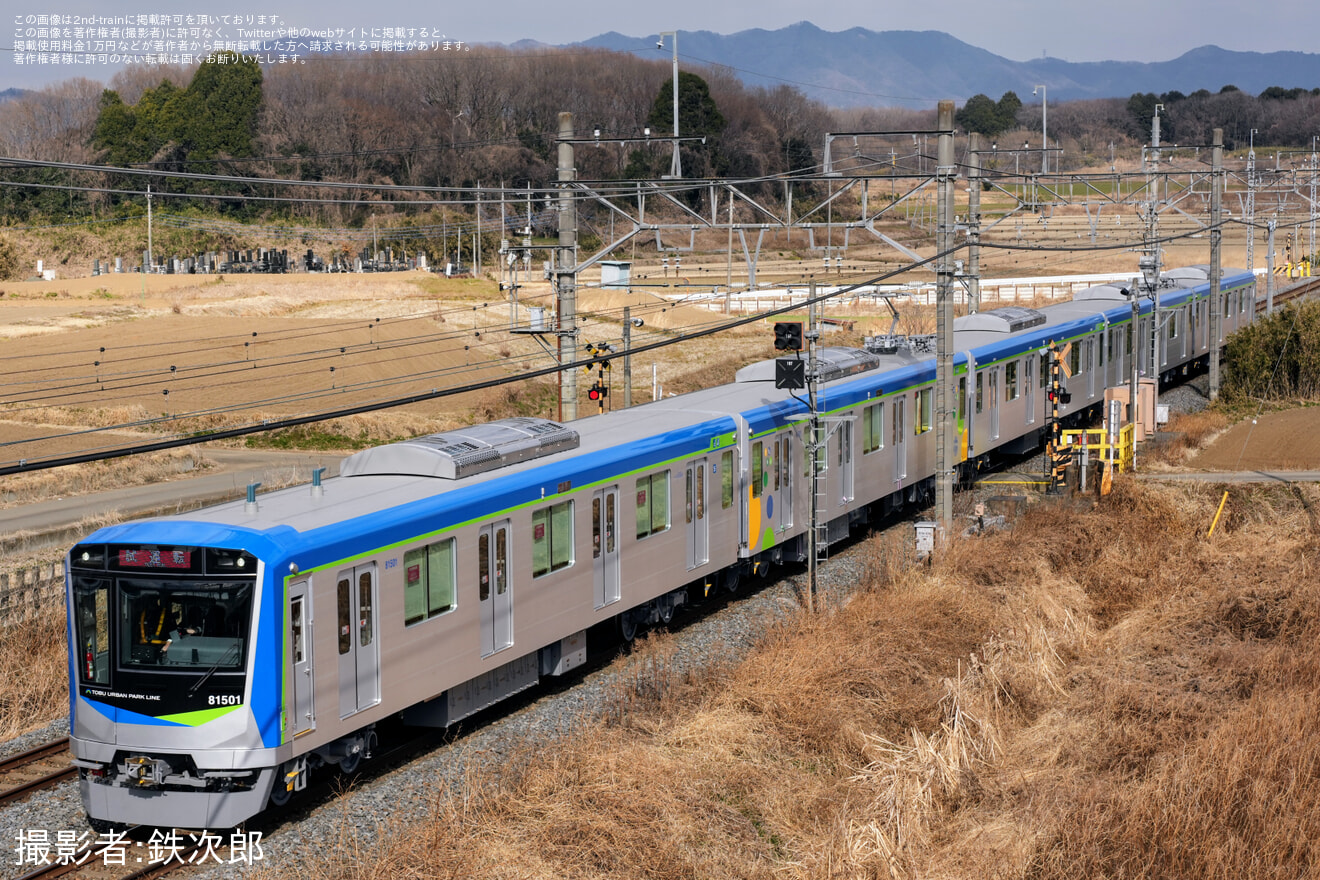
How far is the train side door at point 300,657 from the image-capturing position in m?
11.0

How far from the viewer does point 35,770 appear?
508 inches

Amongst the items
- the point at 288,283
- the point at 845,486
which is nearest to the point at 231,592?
the point at 845,486

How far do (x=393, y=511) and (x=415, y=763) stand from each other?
2.43m

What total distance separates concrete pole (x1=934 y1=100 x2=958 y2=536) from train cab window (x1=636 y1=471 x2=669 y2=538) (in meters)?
5.38

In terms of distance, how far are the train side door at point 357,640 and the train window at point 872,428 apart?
11.4 m

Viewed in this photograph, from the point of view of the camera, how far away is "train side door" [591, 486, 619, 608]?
15234mm

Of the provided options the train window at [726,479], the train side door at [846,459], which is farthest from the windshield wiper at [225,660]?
the train side door at [846,459]

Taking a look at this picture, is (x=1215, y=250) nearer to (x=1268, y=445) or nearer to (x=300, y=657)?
(x=1268, y=445)

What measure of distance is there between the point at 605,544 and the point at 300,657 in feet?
16.2

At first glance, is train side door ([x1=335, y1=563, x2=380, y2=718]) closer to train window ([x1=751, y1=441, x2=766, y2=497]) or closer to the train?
the train

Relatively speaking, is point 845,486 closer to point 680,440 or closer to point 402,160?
point 680,440

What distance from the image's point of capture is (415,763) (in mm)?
12883

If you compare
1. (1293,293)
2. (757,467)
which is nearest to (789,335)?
(757,467)

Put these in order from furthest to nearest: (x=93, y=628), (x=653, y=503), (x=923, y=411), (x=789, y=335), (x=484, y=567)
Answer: (x=923, y=411) < (x=789, y=335) < (x=653, y=503) < (x=484, y=567) < (x=93, y=628)
